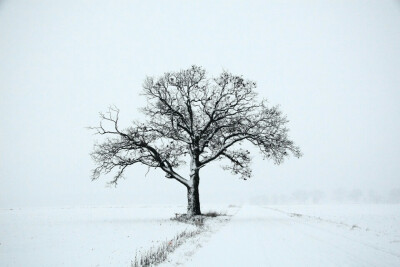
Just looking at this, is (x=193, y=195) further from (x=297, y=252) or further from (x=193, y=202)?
(x=297, y=252)

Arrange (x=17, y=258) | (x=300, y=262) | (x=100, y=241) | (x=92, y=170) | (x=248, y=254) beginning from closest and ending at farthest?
(x=300, y=262)
(x=248, y=254)
(x=17, y=258)
(x=100, y=241)
(x=92, y=170)

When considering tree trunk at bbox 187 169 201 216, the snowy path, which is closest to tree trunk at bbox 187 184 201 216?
tree trunk at bbox 187 169 201 216

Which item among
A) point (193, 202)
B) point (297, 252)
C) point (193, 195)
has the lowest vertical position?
point (297, 252)

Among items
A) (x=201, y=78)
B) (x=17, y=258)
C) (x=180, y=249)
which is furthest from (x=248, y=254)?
(x=201, y=78)

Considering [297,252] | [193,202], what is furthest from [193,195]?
[297,252]

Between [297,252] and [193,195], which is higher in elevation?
[193,195]

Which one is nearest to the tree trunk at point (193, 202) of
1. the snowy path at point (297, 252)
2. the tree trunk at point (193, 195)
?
the tree trunk at point (193, 195)

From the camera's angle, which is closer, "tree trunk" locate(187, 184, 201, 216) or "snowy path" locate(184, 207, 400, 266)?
"snowy path" locate(184, 207, 400, 266)

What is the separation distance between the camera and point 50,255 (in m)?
9.86

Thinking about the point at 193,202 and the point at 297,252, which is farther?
the point at 193,202

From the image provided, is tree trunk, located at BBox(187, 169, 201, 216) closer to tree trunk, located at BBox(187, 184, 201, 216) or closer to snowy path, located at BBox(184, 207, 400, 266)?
tree trunk, located at BBox(187, 184, 201, 216)

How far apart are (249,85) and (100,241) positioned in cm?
1675

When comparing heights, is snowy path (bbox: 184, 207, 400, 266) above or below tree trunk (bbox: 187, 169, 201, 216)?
below

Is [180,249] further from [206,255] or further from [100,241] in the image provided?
[100,241]
